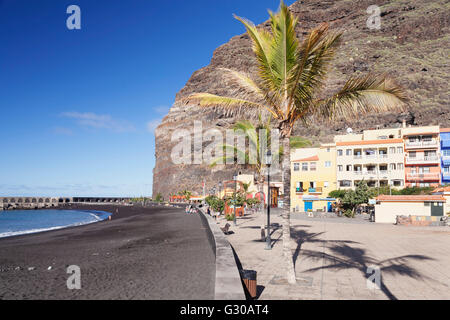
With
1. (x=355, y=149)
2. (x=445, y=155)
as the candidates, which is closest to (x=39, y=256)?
(x=355, y=149)

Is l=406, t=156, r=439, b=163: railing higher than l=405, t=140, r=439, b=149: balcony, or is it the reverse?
l=405, t=140, r=439, b=149: balcony

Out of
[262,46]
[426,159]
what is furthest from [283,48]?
[426,159]

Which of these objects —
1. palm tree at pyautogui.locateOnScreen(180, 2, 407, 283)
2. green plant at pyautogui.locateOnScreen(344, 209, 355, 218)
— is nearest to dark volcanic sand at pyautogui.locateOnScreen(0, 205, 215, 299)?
palm tree at pyautogui.locateOnScreen(180, 2, 407, 283)

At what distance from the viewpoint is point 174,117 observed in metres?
150

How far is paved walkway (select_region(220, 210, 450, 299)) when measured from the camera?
7.03 m

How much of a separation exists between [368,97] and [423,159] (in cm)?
5369

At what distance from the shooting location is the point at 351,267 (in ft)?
31.3

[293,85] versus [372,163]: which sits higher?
[372,163]

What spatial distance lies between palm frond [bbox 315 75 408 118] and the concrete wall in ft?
76.0

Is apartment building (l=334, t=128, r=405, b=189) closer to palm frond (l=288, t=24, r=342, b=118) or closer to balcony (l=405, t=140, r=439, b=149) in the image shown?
balcony (l=405, t=140, r=439, b=149)

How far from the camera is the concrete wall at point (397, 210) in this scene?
26641 millimetres

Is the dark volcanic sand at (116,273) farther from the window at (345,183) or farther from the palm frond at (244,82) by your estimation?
the window at (345,183)

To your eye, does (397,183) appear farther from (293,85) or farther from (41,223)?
(41,223)
